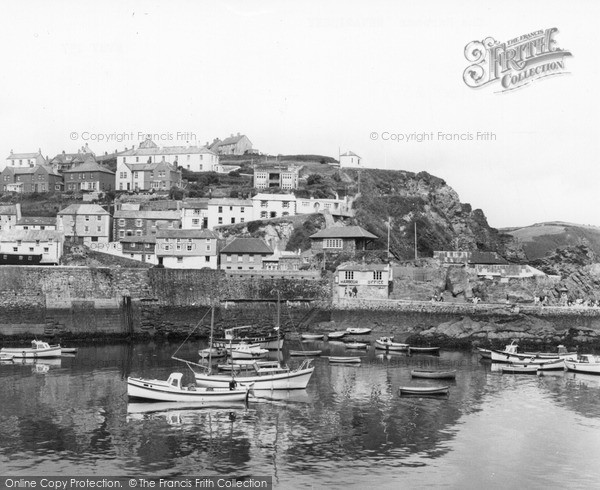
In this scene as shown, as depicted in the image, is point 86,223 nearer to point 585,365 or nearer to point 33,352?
point 33,352

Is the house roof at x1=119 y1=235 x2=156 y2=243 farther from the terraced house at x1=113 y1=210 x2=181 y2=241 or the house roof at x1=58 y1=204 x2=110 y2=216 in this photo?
the house roof at x1=58 y1=204 x2=110 y2=216

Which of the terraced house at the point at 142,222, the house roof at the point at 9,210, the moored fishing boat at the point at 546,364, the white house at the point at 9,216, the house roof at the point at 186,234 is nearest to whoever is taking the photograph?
the moored fishing boat at the point at 546,364

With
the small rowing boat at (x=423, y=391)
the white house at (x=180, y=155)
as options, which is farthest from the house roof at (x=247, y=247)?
the small rowing boat at (x=423, y=391)

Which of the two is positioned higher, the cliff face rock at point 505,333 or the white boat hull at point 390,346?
the cliff face rock at point 505,333

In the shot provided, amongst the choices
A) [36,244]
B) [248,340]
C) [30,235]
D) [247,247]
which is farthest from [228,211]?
[248,340]

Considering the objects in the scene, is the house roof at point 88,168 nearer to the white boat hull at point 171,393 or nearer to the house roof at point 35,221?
the house roof at point 35,221

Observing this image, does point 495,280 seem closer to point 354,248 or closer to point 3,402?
point 354,248

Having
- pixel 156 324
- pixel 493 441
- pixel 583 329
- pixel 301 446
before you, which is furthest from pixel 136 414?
pixel 583 329
